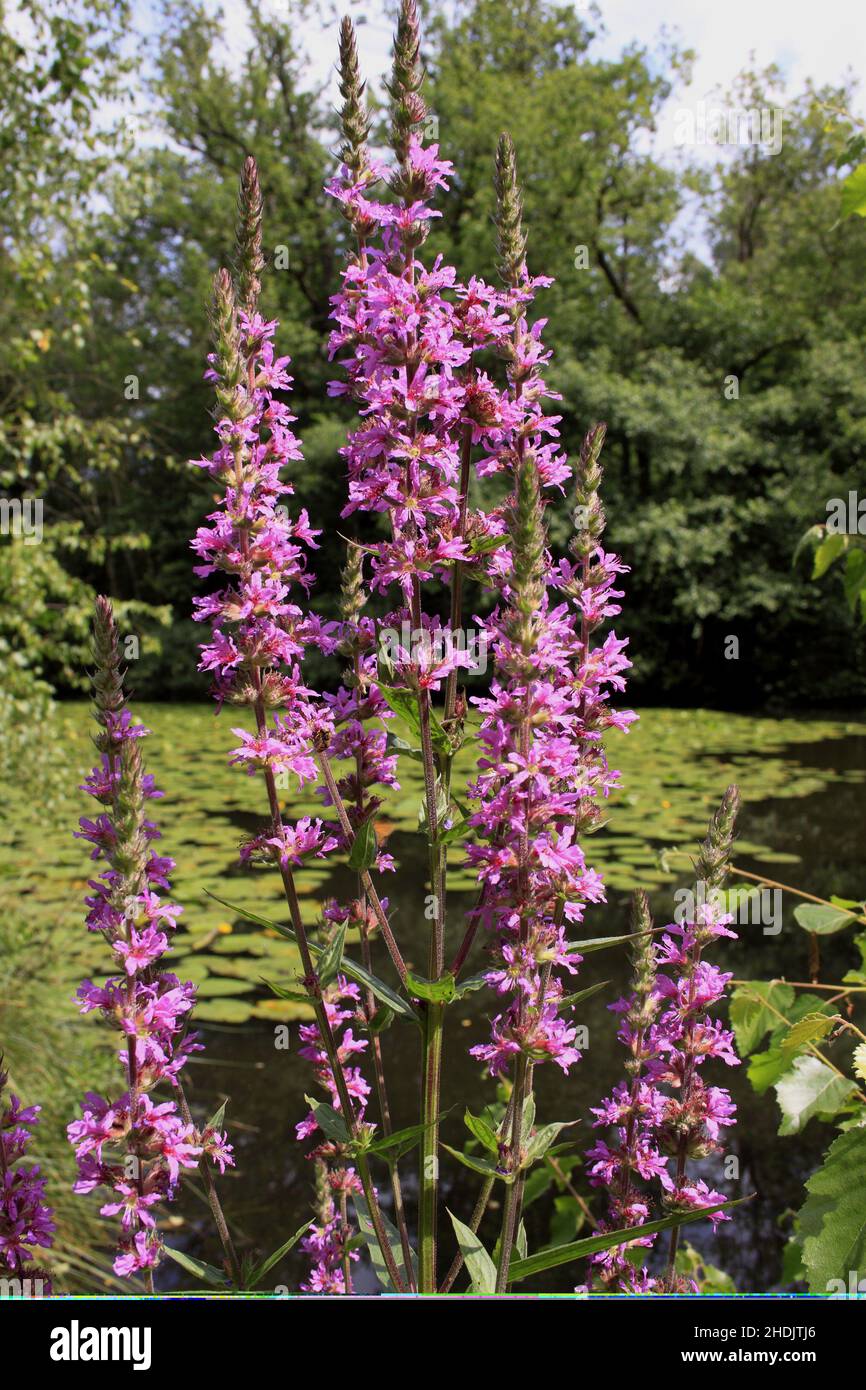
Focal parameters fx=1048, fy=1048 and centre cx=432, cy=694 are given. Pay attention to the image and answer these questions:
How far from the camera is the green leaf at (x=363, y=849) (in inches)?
54.2

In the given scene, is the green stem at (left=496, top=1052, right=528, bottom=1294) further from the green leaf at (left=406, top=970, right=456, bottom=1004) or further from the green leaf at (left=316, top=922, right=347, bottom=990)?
the green leaf at (left=316, top=922, right=347, bottom=990)

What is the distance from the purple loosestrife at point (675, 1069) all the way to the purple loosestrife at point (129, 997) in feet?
2.13

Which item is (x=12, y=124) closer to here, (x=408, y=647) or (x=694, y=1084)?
(x=408, y=647)

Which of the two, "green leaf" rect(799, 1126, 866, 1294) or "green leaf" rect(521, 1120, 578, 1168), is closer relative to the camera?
"green leaf" rect(799, 1126, 866, 1294)

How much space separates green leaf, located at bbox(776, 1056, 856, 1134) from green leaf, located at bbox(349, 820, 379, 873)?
666mm

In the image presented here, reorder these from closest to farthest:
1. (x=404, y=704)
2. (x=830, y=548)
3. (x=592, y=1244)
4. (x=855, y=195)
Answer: (x=592, y=1244) < (x=404, y=704) < (x=855, y=195) < (x=830, y=548)

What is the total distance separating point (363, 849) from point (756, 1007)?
29.6 inches

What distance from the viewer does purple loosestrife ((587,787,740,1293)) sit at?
57.6 inches

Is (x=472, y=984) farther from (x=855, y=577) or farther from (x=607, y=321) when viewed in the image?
(x=607, y=321)

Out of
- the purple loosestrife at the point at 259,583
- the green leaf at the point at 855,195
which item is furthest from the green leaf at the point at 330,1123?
the green leaf at the point at 855,195

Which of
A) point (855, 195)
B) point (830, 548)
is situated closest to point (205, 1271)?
point (830, 548)

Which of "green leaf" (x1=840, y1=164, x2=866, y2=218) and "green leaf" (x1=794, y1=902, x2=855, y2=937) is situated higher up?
"green leaf" (x1=840, y1=164, x2=866, y2=218)

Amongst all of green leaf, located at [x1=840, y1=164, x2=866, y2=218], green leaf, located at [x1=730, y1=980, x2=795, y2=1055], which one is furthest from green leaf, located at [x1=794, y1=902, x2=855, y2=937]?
green leaf, located at [x1=840, y1=164, x2=866, y2=218]

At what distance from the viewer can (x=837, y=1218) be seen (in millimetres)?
1193
